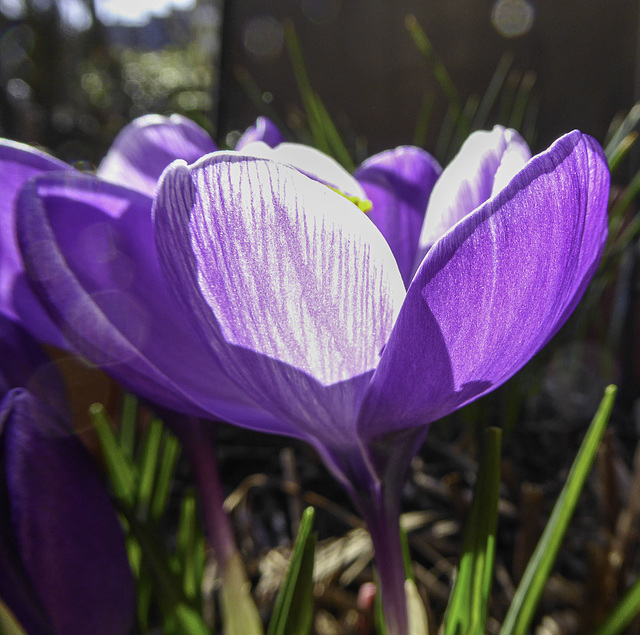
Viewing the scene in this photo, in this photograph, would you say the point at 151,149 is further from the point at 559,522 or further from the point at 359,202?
the point at 559,522

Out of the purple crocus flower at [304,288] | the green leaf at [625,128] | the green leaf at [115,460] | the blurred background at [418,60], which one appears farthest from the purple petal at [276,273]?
the blurred background at [418,60]

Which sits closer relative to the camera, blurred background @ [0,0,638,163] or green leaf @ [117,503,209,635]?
green leaf @ [117,503,209,635]

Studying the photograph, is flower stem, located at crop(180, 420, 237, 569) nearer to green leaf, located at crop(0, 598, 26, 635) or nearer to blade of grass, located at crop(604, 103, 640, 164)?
green leaf, located at crop(0, 598, 26, 635)

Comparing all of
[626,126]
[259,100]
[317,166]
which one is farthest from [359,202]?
[259,100]

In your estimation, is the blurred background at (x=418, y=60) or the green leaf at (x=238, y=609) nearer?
the green leaf at (x=238, y=609)

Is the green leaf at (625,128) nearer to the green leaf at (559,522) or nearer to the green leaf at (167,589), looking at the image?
the green leaf at (559,522)

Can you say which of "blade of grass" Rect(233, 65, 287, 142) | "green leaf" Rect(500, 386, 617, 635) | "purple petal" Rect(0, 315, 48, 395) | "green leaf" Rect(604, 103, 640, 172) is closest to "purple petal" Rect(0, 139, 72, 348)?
"purple petal" Rect(0, 315, 48, 395)

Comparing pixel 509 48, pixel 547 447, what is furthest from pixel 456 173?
pixel 509 48
